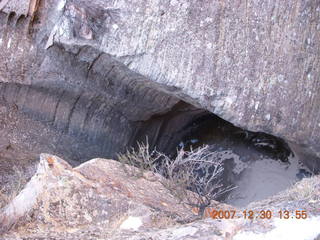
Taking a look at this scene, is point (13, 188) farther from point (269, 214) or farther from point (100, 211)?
point (269, 214)

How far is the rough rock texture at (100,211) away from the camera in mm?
→ 2539

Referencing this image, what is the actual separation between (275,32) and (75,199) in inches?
95.6

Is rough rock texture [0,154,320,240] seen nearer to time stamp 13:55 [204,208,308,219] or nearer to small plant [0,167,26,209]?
time stamp 13:55 [204,208,308,219]

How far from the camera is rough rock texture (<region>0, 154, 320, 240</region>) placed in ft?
8.33

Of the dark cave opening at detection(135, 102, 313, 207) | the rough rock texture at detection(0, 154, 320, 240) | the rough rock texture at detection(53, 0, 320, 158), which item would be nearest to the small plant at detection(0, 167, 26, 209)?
the rough rock texture at detection(0, 154, 320, 240)

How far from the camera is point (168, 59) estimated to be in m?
3.73

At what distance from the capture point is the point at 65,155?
445 cm

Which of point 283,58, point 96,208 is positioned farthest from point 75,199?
point 283,58

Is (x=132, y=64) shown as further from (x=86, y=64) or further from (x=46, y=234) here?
(x=46, y=234)

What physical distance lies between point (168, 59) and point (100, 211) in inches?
58.9

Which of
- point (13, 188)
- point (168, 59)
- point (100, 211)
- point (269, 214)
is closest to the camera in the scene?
point (269, 214)

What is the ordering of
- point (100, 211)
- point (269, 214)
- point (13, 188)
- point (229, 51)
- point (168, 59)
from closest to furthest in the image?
point (269, 214)
point (100, 211)
point (13, 188)
point (168, 59)
point (229, 51)

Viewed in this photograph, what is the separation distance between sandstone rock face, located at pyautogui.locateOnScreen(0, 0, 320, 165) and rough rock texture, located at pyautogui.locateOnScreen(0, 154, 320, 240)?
1070mm

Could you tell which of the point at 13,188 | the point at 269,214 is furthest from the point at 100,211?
the point at 269,214
